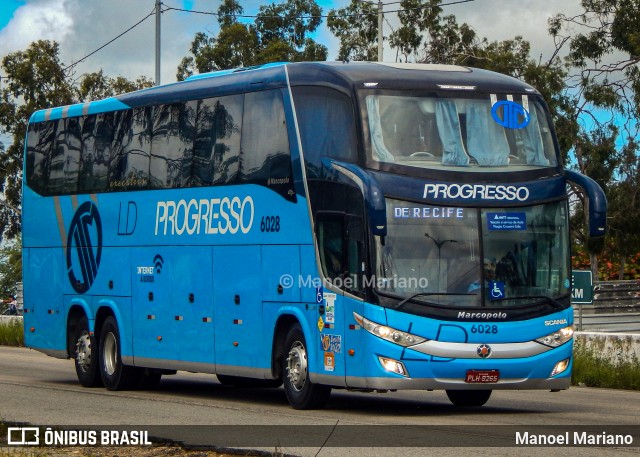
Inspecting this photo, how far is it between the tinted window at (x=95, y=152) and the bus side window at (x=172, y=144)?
4.99 ft

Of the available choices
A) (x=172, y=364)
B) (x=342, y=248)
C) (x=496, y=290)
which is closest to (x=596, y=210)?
(x=496, y=290)

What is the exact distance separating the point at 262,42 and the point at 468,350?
46685 millimetres

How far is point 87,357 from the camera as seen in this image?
73.9ft

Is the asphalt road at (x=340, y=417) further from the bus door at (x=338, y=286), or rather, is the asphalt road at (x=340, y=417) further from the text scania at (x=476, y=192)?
the text scania at (x=476, y=192)

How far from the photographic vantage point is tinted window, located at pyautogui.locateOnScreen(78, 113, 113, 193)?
2228 centimetres

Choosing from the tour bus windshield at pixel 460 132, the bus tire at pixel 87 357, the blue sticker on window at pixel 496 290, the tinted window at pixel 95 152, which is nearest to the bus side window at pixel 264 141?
the tour bus windshield at pixel 460 132

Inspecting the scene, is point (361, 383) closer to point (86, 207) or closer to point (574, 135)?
point (86, 207)

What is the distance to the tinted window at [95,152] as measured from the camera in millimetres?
22281

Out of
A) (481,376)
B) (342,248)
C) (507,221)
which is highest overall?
(507,221)

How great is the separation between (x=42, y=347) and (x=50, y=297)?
0.87 metres

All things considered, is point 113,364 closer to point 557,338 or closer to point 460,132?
point 460,132

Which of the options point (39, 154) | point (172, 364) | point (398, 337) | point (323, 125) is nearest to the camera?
point (398, 337)

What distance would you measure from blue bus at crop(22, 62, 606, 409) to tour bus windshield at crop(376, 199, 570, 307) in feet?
0.05

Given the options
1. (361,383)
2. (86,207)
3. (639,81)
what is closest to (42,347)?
(86,207)
